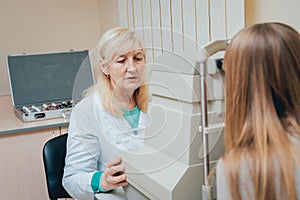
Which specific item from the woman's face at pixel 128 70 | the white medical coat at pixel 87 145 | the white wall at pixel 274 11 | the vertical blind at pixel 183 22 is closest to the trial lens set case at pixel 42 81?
the vertical blind at pixel 183 22

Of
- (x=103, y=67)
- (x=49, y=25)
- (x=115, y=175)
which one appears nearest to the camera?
(x=115, y=175)

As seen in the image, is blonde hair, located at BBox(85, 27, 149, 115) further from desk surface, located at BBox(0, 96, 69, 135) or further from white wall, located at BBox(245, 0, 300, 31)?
desk surface, located at BBox(0, 96, 69, 135)

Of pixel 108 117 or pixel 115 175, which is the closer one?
pixel 115 175

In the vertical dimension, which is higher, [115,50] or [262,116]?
[115,50]

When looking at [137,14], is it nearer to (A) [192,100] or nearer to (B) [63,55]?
(B) [63,55]

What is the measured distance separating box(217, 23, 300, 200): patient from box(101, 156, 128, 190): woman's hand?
39cm

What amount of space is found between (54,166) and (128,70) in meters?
0.74

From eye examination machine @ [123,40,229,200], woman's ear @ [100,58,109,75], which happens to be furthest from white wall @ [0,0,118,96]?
eye examination machine @ [123,40,229,200]

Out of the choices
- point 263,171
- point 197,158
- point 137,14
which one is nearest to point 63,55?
point 137,14

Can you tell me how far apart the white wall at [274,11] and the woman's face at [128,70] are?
1.63ft

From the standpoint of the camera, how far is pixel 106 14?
3135mm

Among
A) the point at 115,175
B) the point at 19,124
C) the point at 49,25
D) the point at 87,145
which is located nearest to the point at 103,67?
the point at 87,145

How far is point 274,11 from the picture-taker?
1.46m

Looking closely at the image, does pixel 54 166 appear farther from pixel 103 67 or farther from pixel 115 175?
pixel 115 175
